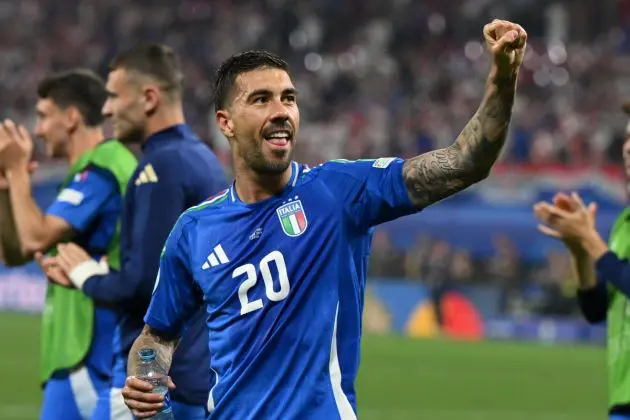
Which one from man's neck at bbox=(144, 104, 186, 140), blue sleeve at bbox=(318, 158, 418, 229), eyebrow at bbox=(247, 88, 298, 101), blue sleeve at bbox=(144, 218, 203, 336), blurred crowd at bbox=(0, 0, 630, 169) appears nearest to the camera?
blue sleeve at bbox=(318, 158, 418, 229)

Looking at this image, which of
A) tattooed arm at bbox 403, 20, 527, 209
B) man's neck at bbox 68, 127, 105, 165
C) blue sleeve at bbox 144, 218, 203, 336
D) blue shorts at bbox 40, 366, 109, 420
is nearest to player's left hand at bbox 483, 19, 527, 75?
tattooed arm at bbox 403, 20, 527, 209

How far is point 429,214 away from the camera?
2273 centimetres

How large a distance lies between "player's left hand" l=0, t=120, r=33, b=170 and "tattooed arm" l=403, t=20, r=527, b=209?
282 cm

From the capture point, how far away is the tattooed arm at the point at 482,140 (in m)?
3.84

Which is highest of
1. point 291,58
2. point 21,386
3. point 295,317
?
point 295,317

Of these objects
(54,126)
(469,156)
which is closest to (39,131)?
(54,126)

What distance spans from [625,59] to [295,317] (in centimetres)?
2246

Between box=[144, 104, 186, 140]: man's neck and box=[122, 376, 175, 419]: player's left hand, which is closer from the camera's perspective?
box=[122, 376, 175, 419]: player's left hand

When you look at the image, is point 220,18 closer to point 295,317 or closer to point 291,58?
point 291,58

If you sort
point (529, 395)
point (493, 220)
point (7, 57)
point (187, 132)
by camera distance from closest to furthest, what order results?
point (187, 132) < point (529, 395) < point (493, 220) < point (7, 57)

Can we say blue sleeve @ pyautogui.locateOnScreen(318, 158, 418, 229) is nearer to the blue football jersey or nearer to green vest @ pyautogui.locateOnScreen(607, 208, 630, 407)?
the blue football jersey

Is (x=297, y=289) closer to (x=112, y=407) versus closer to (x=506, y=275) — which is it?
(x=112, y=407)

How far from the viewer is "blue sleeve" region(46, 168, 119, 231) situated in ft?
20.8

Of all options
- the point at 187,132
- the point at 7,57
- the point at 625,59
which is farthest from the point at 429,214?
the point at 187,132
